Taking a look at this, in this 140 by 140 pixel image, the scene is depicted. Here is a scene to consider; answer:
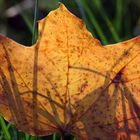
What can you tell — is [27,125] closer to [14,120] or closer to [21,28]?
[14,120]

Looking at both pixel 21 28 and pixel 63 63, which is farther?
pixel 21 28

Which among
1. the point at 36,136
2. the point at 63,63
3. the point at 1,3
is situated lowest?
the point at 36,136

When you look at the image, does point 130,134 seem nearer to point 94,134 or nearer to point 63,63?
point 94,134

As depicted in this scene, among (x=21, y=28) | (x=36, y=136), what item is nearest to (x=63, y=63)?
(x=36, y=136)

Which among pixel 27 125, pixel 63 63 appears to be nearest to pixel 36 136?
pixel 27 125

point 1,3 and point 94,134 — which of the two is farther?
point 1,3

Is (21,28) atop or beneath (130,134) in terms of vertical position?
atop
